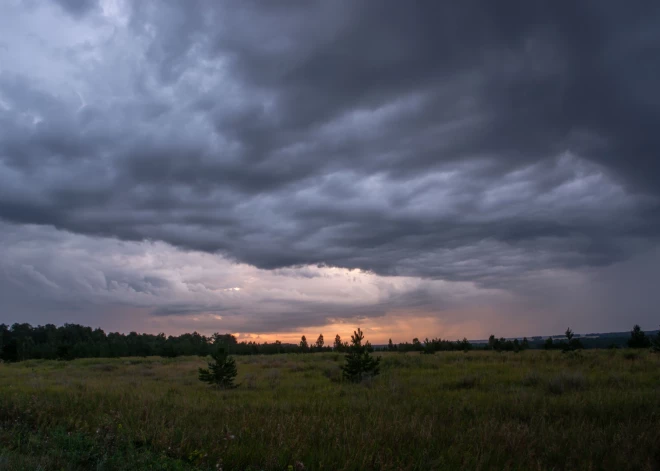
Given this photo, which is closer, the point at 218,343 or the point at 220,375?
the point at 220,375

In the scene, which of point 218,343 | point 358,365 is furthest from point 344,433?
point 218,343

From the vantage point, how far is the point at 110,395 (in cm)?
1091

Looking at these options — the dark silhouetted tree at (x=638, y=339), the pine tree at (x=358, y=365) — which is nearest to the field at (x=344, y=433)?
the pine tree at (x=358, y=365)

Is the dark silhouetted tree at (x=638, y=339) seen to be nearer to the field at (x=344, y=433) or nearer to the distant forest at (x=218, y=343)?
the distant forest at (x=218, y=343)

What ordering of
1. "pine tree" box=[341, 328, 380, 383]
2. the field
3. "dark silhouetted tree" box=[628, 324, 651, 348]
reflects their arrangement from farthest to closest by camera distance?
"dark silhouetted tree" box=[628, 324, 651, 348] → "pine tree" box=[341, 328, 380, 383] → the field

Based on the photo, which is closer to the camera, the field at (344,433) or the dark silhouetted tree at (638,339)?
the field at (344,433)

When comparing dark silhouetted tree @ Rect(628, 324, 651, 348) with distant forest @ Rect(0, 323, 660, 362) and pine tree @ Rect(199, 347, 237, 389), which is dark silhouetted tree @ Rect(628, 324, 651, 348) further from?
pine tree @ Rect(199, 347, 237, 389)

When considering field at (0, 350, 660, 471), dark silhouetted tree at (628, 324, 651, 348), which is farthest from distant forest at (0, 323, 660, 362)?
field at (0, 350, 660, 471)

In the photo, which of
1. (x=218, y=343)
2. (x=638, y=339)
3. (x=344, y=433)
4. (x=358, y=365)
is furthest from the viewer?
(x=218, y=343)

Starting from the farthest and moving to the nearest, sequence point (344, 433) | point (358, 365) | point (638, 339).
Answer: point (638, 339)
point (358, 365)
point (344, 433)

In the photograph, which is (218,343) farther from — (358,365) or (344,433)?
(344,433)

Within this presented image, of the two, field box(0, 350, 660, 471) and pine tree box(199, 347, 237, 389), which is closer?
field box(0, 350, 660, 471)

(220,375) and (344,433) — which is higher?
(344,433)

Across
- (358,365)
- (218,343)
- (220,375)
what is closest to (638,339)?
(358,365)
